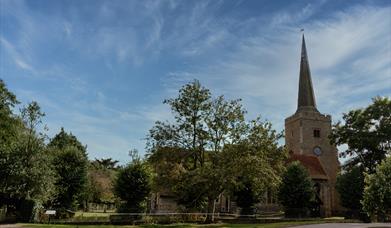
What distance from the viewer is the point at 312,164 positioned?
5703 cm

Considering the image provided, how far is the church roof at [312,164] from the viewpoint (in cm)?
5469

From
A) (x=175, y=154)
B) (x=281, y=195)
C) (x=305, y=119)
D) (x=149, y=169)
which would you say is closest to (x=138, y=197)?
(x=149, y=169)

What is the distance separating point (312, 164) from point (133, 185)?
31.0m

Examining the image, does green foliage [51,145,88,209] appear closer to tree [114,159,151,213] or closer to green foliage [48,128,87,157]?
tree [114,159,151,213]

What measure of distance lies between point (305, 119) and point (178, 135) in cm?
3470

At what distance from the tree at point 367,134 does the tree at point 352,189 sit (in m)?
2.67

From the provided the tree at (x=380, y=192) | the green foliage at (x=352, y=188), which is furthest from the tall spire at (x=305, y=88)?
the tree at (x=380, y=192)

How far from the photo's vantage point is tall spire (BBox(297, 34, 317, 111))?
2611 inches

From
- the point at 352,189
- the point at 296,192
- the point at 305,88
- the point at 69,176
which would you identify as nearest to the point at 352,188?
the point at 352,189

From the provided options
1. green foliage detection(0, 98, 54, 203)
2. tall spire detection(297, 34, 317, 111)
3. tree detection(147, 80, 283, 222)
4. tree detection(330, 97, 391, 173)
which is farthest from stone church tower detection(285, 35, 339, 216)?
green foliage detection(0, 98, 54, 203)

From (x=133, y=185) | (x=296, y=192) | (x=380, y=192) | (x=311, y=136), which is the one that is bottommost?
(x=296, y=192)

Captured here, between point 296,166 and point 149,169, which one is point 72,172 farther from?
point 296,166

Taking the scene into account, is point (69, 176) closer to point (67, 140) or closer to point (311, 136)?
point (67, 140)

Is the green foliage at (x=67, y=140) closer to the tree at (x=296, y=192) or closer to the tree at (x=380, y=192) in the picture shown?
the tree at (x=296, y=192)
